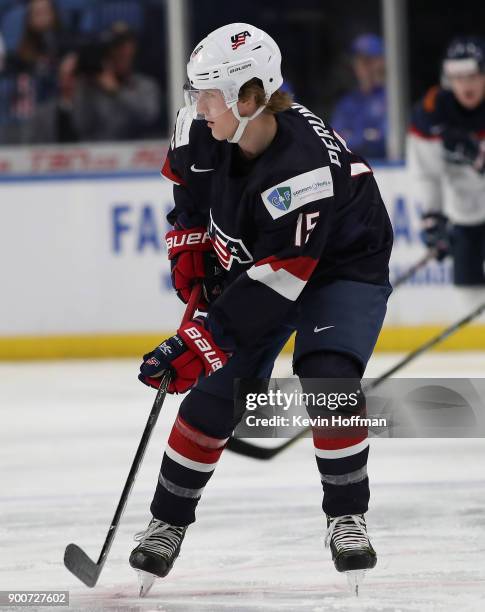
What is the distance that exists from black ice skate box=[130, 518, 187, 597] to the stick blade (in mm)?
99

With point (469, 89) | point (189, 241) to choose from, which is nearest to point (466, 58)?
point (469, 89)

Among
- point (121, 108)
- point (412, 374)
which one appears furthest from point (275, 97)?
point (121, 108)

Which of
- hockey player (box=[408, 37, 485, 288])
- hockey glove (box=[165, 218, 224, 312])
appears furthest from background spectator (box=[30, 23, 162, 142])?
hockey glove (box=[165, 218, 224, 312])

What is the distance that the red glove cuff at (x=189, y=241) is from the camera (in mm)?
2746

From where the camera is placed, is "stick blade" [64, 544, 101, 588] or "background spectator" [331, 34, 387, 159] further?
"background spectator" [331, 34, 387, 159]

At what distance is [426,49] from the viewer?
6.69 m

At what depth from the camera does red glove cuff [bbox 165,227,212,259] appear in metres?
2.75

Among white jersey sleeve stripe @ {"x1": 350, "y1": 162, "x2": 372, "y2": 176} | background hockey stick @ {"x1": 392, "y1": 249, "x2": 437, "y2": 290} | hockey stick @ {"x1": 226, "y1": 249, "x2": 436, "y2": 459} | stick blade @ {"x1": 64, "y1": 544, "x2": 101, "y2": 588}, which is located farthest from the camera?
background hockey stick @ {"x1": 392, "y1": 249, "x2": 437, "y2": 290}

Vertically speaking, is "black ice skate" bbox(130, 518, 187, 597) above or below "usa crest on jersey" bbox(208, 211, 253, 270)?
below

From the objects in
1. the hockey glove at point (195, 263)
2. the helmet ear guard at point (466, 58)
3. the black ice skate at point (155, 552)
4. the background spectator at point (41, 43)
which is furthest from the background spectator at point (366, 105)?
the black ice skate at point (155, 552)

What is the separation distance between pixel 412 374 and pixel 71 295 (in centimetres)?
158

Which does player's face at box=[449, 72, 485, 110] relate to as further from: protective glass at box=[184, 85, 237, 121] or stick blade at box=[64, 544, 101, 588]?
stick blade at box=[64, 544, 101, 588]

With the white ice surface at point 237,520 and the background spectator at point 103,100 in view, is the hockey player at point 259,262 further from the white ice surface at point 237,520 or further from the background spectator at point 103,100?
the background spectator at point 103,100

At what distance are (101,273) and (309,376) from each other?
A: 11.5 ft
